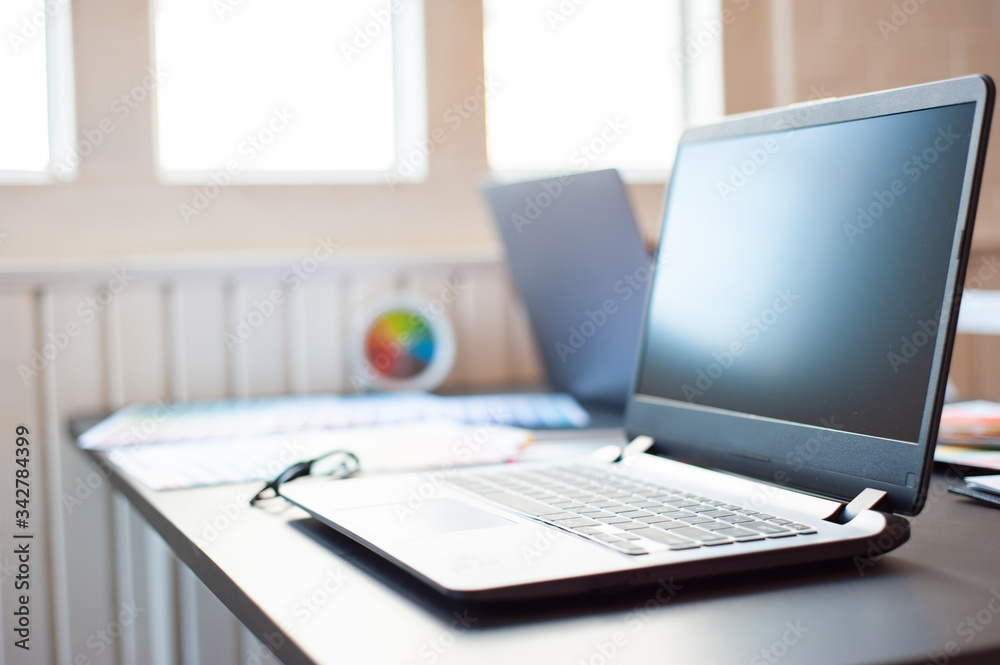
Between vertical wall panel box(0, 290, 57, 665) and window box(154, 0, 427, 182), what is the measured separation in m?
0.40

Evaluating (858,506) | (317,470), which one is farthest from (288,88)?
(858,506)

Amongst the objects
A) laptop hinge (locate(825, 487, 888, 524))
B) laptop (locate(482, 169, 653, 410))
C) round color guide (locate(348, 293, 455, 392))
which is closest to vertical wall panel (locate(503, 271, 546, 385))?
round color guide (locate(348, 293, 455, 392))

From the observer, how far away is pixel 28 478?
1.56m

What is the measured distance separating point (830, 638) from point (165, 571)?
1.39m

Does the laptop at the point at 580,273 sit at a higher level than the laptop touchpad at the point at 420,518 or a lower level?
higher

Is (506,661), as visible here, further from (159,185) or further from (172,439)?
(159,185)

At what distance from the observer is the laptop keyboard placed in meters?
0.58

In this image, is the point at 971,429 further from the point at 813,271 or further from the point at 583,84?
the point at 583,84

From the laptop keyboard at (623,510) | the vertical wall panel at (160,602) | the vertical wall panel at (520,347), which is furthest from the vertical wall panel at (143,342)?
the laptop keyboard at (623,510)

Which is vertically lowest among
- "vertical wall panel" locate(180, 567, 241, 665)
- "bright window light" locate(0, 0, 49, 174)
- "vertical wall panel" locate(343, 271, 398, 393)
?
"vertical wall panel" locate(180, 567, 241, 665)

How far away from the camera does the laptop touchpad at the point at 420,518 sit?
626 millimetres

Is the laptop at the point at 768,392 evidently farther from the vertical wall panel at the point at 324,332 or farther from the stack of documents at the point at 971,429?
the vertical wall panel at the point at 324,332

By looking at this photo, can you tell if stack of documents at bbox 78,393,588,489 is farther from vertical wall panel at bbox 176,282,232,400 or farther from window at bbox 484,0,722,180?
window at bbox 484,0,722,180

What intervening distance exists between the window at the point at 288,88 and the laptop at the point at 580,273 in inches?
25.6
